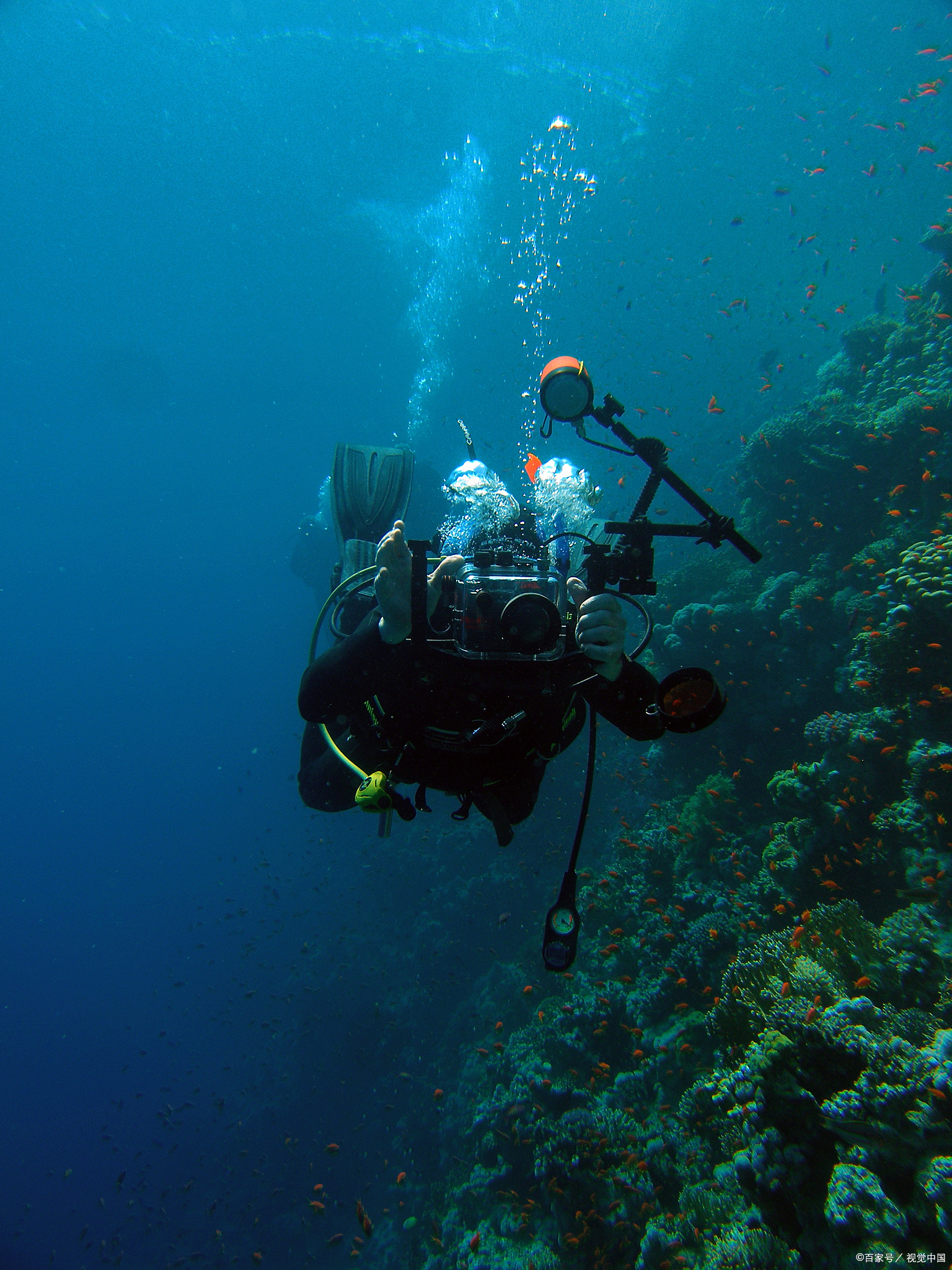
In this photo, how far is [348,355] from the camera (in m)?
51.8

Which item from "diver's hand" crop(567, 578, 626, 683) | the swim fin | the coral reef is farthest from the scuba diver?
the swim fin

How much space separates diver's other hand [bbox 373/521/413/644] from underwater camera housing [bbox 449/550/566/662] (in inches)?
9.2

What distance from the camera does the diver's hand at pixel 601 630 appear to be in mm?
2049

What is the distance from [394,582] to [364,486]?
5.34m

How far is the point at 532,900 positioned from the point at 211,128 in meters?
47.9

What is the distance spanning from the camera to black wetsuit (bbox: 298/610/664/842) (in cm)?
232

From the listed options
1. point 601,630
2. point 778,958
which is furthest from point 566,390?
point 778,958

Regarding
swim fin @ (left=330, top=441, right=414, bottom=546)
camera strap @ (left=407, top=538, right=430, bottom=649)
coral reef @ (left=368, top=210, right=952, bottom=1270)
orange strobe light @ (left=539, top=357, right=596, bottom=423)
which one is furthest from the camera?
swim fin @ (left=330, top=441, right=414, bottom=546)

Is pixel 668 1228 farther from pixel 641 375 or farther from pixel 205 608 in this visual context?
pixel 205 608

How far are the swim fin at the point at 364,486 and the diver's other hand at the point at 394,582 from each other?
16.2 feet

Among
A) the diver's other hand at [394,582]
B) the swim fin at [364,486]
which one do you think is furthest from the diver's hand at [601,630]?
the swim fin at [364,486]

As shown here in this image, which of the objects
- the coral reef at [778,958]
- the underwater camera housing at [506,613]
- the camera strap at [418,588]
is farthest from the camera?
the coral reef at [778,958]

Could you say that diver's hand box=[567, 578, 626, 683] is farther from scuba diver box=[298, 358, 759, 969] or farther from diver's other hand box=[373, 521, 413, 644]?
diver's other hand box=[373, 521, 413, 644]

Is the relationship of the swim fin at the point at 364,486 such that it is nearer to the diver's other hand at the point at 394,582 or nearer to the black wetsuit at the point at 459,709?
the black wetsuit at the point at 459,709
